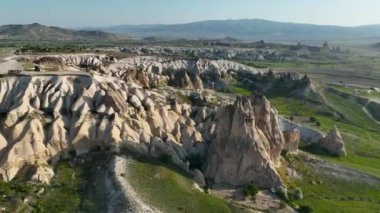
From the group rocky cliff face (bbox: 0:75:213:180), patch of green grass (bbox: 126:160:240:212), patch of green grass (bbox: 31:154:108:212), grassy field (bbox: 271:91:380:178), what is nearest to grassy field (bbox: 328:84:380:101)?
grassy field (bbox: 271:91:380:178)

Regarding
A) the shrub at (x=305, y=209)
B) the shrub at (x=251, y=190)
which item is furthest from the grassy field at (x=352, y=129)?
the shrub at (x=251, y=190)

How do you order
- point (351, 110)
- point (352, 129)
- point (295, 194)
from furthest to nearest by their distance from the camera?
1. point (351, 110)
2. point (352, 129)
3. point (295, 194)

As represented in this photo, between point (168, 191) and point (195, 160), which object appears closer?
point (168, 191)

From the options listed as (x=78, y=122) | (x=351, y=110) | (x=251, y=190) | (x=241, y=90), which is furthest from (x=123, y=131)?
(x=351, y=110)

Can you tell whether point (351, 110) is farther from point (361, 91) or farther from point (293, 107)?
point (361, 91)

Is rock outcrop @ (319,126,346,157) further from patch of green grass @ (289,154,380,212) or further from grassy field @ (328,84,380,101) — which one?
grassy field @ (328,84,380,101)

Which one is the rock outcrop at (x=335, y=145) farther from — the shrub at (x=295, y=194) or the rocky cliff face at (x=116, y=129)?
the shrub at (x=295, y=194)
